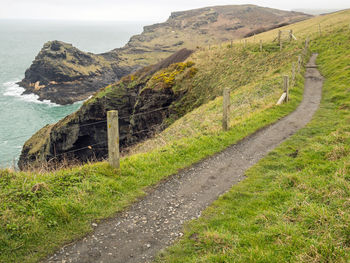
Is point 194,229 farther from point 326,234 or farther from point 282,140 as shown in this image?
point 282,140

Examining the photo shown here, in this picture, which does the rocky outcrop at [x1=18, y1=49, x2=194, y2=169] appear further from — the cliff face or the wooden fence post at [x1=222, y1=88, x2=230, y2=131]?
the cliff face

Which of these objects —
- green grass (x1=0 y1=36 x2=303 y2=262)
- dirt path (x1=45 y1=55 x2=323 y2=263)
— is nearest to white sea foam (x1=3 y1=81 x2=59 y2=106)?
green grass (x1=0 y1=36 x2=303 y2=262)

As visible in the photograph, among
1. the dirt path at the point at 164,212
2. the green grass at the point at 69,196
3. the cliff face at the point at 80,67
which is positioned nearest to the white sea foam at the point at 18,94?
the cliff face at the point at 80,67

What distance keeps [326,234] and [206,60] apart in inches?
1551

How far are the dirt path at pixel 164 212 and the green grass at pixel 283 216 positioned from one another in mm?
435

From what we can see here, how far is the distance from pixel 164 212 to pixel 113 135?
3212mm

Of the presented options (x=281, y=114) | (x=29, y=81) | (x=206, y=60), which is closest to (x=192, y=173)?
(x=281, y=114)

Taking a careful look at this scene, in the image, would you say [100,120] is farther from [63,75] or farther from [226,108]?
[63,75]

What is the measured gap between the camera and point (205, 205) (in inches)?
306

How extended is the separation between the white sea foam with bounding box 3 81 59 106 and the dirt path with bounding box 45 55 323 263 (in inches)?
3170

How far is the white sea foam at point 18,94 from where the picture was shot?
82.2m

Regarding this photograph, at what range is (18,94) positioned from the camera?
88812mm

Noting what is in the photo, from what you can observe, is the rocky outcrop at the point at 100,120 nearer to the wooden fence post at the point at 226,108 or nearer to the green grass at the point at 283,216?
the wooden fence post at the point at 226,108

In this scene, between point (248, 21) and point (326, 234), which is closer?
point (326, 234)
